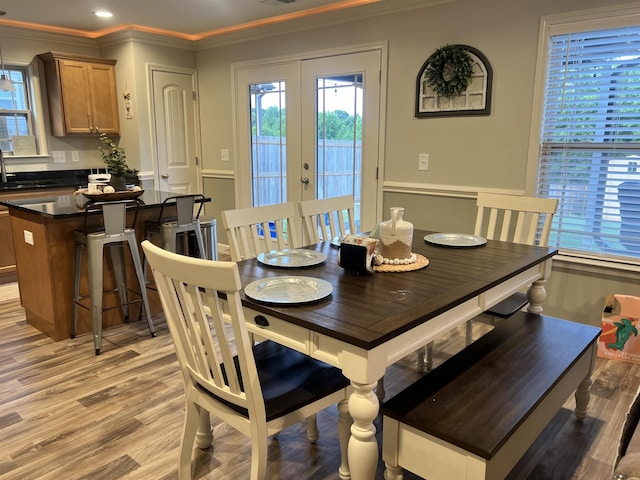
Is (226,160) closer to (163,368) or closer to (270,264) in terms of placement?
(163,368)

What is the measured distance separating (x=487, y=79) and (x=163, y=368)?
2.88 m

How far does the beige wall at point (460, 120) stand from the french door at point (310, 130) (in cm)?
16

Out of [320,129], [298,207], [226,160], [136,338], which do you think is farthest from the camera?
[226,160]

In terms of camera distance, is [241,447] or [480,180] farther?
[480,180]

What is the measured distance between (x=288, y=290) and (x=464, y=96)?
8.09ft

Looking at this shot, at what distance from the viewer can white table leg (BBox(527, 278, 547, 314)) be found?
2438mm

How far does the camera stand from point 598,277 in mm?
3139

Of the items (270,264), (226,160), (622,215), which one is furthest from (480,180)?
(226,160)

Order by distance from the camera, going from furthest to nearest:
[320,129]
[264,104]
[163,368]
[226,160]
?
[226,160]
[264,104]
[320,129]
[163,368]

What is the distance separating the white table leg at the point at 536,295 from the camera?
2438 millimetres

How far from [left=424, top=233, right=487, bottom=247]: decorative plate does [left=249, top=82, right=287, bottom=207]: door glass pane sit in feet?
8.40

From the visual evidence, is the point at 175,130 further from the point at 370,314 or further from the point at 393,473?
the point at 393,473

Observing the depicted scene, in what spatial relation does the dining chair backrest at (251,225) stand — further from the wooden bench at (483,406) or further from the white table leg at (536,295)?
the white table leg at (536,295)

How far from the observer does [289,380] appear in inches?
67.1
